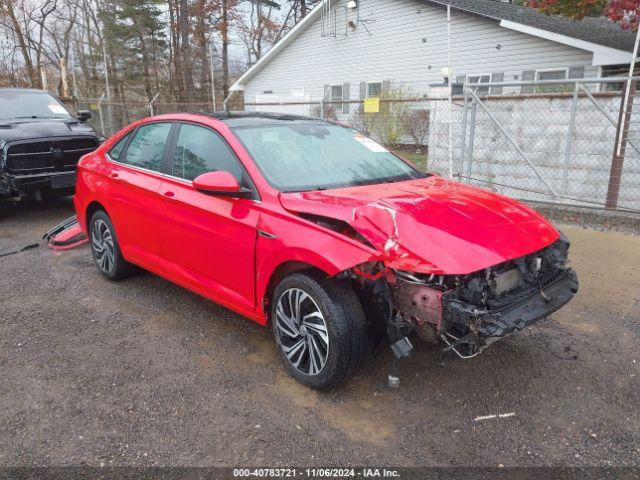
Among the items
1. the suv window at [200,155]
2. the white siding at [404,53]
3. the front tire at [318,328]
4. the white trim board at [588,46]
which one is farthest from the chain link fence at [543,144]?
the white siding at [404,53]

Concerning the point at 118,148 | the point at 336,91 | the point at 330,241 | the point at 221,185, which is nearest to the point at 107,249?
the point at 118,148

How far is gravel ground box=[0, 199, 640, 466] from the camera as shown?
258cm

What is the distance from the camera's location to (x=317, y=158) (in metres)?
3.70

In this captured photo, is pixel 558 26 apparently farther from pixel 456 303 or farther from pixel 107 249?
pixel 456 303

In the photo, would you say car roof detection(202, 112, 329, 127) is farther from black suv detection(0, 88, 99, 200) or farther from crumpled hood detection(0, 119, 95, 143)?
crumpled hood detection(0, 119, 95, 143)

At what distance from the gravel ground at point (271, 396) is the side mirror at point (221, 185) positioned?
1155mm

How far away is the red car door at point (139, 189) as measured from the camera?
407cm

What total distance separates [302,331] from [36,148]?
19.6ft

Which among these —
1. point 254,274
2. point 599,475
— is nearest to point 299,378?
point 254,274

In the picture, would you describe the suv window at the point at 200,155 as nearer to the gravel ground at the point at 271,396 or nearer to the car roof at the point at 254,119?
the car roof at the point at 254,119

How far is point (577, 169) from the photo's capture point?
7809 millimetres

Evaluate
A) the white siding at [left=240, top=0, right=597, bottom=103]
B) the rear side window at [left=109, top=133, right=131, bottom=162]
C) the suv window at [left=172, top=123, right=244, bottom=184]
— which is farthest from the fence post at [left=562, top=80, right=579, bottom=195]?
the white siding at [left=240, top=0, right=597, bottom=103]

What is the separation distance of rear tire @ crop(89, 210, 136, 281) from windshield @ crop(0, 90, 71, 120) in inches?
163

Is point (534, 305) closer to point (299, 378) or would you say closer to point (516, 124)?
point (299, 378)
